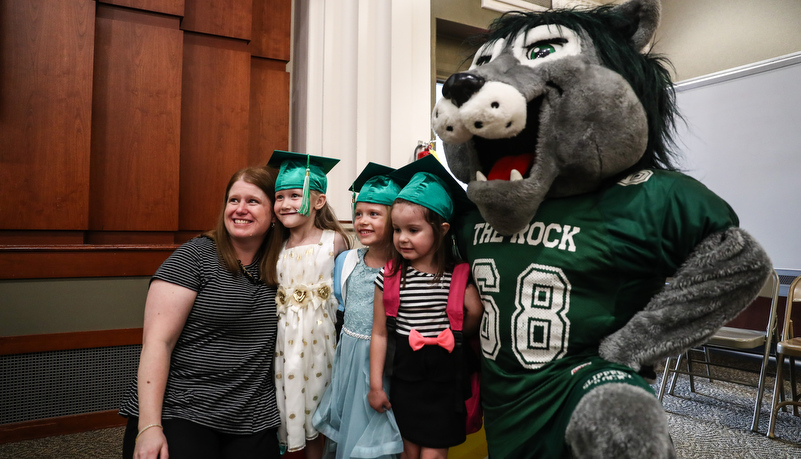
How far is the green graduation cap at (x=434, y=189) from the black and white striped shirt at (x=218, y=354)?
Result: 653mm

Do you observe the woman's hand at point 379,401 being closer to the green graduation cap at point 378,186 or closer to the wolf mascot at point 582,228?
the wolf mascot at point 582,228

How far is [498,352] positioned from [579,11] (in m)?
0.93

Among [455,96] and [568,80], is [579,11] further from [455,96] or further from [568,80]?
[455,96]

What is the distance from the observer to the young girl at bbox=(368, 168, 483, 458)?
138cm

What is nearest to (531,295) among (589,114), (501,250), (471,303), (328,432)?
(501,250)

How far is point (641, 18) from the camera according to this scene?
1.21 m

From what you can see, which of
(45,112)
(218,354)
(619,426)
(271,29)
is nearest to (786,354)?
(619,426)

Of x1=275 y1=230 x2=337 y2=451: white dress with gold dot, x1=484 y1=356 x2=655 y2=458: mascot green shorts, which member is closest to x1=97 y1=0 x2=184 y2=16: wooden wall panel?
x1=275 y1=230 x2=337 y2=451: white dress with gold dot

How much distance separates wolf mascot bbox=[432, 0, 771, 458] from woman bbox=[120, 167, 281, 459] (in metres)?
0.78

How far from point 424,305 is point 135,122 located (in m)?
2.21

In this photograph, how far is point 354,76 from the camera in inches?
130

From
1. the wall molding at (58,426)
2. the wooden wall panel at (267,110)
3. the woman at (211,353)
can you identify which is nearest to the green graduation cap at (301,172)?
the woman at (211,353)

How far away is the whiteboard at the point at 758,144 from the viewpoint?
3826 millimetres

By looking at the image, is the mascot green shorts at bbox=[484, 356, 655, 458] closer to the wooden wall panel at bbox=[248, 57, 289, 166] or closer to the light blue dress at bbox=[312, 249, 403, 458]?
the light blue dress at bbox=[312, 249, 403, 458]
